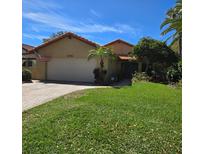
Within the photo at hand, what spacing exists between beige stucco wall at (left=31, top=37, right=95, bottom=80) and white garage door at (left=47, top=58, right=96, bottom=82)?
1.76 ft

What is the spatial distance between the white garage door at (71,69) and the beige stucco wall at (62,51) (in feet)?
1.76

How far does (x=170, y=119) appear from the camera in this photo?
643 centimetres

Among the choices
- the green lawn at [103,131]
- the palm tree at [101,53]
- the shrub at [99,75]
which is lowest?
the green lawn at [103,131]

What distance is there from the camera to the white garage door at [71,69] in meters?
21.5

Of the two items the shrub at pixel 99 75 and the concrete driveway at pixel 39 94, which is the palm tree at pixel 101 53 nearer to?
the shrub at pixel 99 75

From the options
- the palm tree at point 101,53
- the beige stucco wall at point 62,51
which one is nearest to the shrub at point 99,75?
the palm tree at point 101,53

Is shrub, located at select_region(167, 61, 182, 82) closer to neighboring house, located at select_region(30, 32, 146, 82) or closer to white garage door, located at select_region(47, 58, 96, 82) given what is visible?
neighboring house, located at select_region(30, 32, 146, 82)

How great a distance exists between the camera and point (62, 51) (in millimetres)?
22047

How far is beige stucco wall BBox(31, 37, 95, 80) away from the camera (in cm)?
2133

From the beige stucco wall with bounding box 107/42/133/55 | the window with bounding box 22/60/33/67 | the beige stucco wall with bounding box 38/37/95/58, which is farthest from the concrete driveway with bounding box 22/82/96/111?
the beige stucco wall with bounding box 107/42/133/55

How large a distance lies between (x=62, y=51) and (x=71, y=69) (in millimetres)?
2093
